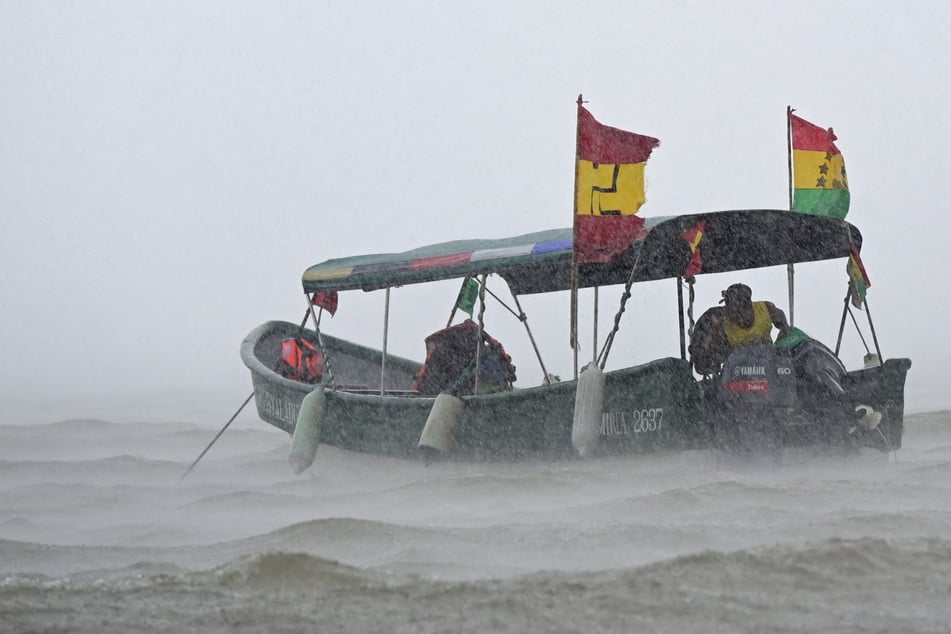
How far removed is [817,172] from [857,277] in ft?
5.15

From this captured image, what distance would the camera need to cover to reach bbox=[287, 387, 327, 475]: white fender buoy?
10.6 meters

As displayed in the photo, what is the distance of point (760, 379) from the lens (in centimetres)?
863

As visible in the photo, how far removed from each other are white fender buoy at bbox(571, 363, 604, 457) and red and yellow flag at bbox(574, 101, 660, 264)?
100cm

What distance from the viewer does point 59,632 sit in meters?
4.43

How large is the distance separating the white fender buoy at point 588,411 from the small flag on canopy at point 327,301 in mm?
4050

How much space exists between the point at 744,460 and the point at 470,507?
8.04ft

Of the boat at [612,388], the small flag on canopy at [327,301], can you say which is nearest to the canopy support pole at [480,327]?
the boat at [612,388]

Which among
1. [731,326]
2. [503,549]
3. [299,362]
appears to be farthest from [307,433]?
[503,549]

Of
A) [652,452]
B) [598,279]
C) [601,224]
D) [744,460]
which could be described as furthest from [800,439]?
[598,279]

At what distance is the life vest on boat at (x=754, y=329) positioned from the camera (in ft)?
31.0

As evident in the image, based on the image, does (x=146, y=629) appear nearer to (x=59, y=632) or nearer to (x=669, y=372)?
(x=59, y=632)

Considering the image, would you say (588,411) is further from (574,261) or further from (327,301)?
(327,301)

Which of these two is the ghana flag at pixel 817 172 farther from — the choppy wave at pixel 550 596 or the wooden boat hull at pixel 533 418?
the choppy wave at pixel 550 596

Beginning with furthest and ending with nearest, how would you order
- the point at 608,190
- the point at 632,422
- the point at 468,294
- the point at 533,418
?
1. the point at 468,294
2. the point at 533,418
3. the point at 608,190
4. the point at 632,422
